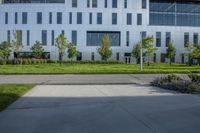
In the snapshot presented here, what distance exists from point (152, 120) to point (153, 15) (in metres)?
79.8

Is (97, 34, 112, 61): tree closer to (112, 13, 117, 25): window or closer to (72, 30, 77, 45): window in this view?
(112, 13, 117, 25): window

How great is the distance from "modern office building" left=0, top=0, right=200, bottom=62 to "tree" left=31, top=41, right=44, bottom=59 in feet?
11.8

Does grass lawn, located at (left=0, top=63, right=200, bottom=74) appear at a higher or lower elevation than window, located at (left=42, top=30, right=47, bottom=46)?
lower

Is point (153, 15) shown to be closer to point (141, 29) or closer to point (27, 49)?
point (141, 29)

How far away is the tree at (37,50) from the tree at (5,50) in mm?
5281

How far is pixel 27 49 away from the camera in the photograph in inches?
3275

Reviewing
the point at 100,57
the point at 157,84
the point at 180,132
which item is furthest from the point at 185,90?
the point at 100,57

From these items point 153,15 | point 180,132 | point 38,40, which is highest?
point 153,15

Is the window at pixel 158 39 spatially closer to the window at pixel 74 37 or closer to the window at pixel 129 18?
the window at pixel 129 18

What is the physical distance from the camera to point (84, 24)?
83.1 metres

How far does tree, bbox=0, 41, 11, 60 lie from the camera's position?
7475cm

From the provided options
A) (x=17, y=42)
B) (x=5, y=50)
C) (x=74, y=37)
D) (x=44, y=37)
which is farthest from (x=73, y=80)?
(x=44, y=37)

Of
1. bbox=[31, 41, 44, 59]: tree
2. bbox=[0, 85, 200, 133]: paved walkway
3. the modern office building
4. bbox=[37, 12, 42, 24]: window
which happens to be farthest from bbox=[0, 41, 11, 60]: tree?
bbox=[0, 85, 200, 133]: paved walkway

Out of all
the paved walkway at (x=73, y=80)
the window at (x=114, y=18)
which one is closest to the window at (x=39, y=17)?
the window at (x=114, y=18)
